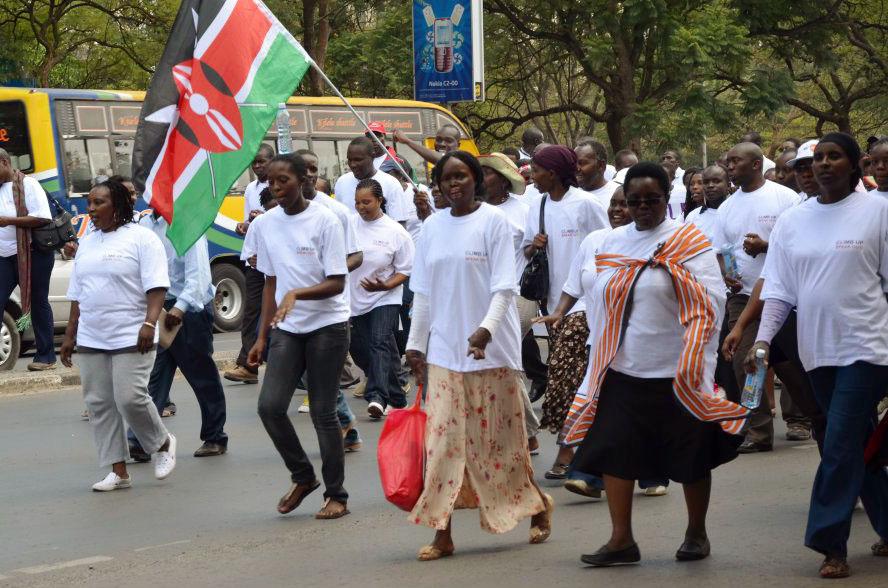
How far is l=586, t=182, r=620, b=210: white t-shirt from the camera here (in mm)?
8555

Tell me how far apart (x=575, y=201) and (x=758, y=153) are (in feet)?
4.82

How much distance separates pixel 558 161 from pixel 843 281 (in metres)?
2.93

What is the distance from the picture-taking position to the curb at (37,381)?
12.7 meters

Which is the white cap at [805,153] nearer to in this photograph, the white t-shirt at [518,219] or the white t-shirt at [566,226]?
the white t-shirt at [566,226]

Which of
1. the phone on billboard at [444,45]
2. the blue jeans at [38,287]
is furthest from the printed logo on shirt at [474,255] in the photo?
the phone on billboard at [444,45]

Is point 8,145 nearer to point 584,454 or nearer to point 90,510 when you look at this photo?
point 90,510

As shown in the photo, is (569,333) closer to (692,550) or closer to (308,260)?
(308,260)

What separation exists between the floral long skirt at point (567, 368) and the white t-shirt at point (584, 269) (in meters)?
0.15

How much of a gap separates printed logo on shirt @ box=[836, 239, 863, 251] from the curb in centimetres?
870

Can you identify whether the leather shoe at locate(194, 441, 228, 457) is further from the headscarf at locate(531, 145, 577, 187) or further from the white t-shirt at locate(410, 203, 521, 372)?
the white t-shirt at locate(410, 203, 521, 372)

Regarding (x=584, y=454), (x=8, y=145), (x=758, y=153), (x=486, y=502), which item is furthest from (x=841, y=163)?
(x=8, y=145)

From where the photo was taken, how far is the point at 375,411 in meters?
10.5

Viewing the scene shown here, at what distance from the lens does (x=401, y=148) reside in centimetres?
2341

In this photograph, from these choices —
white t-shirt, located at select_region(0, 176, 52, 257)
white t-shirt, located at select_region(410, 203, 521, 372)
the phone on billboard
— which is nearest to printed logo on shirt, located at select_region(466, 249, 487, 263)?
white t-shirt, located at select_region(410, 203, 521, 372)
